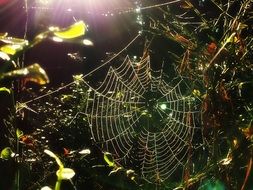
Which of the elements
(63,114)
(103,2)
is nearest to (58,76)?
(103,2)

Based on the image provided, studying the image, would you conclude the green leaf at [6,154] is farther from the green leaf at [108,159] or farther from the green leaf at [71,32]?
→ the green leaf at [108,159]

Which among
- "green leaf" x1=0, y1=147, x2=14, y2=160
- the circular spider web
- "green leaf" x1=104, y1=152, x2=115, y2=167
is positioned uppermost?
"green leaf" x1=0, y1=147, x2=14, y2=160

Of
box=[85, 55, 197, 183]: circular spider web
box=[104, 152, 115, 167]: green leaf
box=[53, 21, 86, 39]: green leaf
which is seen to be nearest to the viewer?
box=[53, 21, 86, 39]: green leaf

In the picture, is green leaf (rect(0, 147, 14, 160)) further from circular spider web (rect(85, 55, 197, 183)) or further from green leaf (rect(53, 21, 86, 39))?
circular spider web (rect(85, 55, 197, 183))

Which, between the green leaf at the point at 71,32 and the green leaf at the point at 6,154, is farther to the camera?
the green leaf at the point at 6,154

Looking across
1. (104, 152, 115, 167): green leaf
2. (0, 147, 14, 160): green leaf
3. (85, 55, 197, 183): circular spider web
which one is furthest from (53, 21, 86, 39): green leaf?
(85, 55, 197, 183): circular spider web

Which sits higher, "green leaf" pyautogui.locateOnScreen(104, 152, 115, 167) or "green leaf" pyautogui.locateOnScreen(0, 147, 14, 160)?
"green leaf" pyautogui.locateOnScreen(0, 147, 14, 160)

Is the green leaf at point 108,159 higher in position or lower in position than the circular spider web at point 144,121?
higher

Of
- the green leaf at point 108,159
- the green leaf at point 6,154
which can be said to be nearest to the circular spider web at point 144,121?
the green leaf at point 108,159

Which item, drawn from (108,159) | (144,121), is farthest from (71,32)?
(144,121)

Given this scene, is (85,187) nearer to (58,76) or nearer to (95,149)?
(95,149)

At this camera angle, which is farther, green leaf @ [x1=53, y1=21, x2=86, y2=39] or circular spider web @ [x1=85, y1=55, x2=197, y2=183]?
circular spider web @ [x1=85, y1=55, x2=197, y2=183]

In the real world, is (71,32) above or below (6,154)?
above

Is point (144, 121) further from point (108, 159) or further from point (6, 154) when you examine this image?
point (6, 154)
